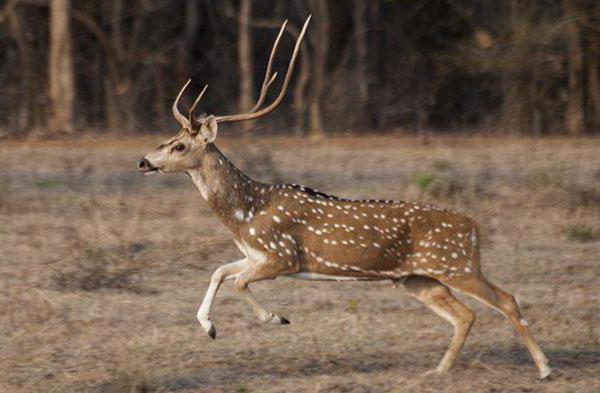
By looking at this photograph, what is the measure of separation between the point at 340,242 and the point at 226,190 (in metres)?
0.84

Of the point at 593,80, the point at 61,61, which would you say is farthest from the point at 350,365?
the point at 593,80

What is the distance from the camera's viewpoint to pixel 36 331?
10.3 metres

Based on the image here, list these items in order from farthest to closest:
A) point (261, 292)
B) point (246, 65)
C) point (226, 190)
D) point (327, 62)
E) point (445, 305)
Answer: point (327, 62) → point (246, 65) → point (261, 292) → point (226, 190) → point (445, 305)

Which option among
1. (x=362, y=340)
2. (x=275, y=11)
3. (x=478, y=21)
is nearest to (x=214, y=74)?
(x=275, y=11)

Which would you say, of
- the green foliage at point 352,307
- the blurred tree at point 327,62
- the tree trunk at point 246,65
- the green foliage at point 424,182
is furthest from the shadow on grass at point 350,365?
the tree trunk at point 246,65

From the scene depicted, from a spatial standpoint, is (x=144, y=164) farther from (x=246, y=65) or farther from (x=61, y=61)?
(x=246, y=65)

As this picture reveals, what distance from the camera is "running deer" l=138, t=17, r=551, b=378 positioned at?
30.1 ft

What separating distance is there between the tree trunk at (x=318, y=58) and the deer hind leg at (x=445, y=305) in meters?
15.2

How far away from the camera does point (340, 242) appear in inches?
362

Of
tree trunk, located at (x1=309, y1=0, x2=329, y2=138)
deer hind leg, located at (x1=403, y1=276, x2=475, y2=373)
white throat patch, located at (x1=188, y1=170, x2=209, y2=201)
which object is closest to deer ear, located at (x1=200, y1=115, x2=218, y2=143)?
white throat patch, located at (x1=188, y1=170, x2=209, y2=201)

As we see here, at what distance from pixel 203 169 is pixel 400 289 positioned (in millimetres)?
2820

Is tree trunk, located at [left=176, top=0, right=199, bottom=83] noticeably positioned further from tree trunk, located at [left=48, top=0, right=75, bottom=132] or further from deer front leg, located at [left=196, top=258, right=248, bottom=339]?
deer front leg, located at [left=196, top=258, right=248, bottom=339]

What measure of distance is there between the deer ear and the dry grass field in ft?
4.44

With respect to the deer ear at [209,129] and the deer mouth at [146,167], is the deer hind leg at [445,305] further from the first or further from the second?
the deer mouth at [146,167]
